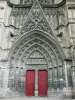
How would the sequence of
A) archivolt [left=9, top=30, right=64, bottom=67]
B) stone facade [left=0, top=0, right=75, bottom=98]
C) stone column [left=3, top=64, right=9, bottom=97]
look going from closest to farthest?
1. stone column [left=3, top=64, right=9, bottom=97]
2. stone facade [left=0, top=0, right=75, bottom=98]
3. archivolt [left=9, top=30, right=64, bottom=67]

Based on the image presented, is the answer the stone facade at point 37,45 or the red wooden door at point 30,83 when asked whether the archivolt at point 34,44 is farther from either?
the red wooden door at point 30,83

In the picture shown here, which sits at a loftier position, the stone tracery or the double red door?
the stone tracery

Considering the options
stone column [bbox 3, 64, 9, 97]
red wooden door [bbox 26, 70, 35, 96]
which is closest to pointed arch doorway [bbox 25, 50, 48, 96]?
red wooden door [bbox 26, 70, 35, 96]

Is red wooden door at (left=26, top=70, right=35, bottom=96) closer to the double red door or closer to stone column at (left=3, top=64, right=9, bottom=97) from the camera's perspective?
the double red door

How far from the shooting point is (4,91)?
11820 mm

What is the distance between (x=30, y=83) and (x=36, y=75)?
32.0 inches

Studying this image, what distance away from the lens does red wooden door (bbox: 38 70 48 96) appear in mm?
12766

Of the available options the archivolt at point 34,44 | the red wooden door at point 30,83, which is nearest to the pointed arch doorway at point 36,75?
the red wooden door at point 30,83

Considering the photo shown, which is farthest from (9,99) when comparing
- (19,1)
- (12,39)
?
(19,1)

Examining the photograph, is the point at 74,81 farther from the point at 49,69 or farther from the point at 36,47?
the point at 36,47

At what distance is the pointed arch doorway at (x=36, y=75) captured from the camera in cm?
1277

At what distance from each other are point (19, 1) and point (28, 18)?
11.4ft

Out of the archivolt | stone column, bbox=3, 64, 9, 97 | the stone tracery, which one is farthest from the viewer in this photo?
the archivolt

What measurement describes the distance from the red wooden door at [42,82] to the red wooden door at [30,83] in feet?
1.65
